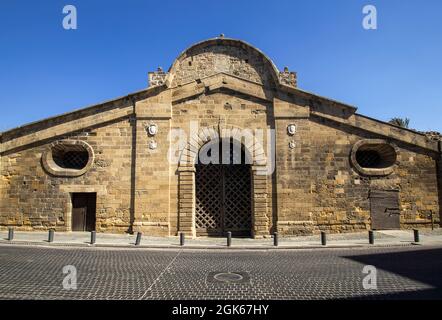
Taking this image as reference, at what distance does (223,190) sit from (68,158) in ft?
27.6

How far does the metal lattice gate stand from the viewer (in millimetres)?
16219

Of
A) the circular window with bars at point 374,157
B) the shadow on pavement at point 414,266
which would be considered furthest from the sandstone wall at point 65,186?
the circular window with bars at point 374,157

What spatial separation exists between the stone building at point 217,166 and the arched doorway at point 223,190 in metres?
0.05

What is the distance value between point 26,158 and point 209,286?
13.6 metres

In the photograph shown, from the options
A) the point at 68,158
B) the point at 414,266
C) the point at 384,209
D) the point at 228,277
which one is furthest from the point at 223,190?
the point at 414,266

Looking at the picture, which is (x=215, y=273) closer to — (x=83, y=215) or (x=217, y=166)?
(x=217, y=166)

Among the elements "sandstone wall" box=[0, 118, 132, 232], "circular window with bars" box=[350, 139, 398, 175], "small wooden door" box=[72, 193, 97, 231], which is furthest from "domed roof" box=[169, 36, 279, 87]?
"small wooden door" box=[72, 193, 97, 231]

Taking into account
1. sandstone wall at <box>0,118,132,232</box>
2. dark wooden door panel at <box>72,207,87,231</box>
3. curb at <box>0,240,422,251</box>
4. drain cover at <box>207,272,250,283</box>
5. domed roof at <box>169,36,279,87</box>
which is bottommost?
curb at <box>0,240,422,251</box>

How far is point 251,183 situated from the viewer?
16.3 m

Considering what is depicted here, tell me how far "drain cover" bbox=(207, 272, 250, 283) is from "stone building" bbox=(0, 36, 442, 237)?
7285mm

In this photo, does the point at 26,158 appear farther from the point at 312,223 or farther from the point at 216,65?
the point at 312,223

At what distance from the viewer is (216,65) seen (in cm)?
1742

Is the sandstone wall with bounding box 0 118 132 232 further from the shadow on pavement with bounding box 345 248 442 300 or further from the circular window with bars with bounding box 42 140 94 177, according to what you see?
the shadow on pavement with bounding box 345 248 442 300
